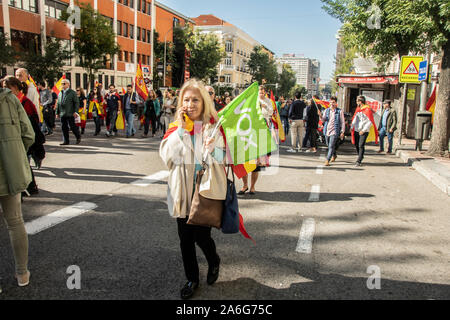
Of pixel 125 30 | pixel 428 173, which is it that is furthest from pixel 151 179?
pixel 125 30

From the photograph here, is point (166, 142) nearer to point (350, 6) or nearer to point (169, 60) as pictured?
point (350, 6)

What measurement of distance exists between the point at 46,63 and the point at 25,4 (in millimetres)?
8907

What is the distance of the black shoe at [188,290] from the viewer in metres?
3.15

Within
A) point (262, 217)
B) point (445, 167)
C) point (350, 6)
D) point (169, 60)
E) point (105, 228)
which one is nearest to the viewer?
point (105, 228)

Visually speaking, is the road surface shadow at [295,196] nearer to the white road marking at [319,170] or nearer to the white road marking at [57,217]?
the white road marking at [319,170]

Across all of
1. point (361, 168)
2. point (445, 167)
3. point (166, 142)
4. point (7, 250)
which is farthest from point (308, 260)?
point (445, 167)

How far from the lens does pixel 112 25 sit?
138ft

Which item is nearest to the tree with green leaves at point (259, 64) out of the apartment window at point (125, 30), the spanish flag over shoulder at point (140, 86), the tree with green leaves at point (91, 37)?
the apartment window at point (125, 30)

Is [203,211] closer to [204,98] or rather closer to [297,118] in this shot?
[204,98]

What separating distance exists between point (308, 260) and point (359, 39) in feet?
48.4

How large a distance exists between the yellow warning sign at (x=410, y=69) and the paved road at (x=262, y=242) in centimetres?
667

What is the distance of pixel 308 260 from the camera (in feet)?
13.1

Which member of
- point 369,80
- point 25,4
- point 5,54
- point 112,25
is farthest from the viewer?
point 112,25

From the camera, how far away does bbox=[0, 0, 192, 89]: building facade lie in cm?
2962
